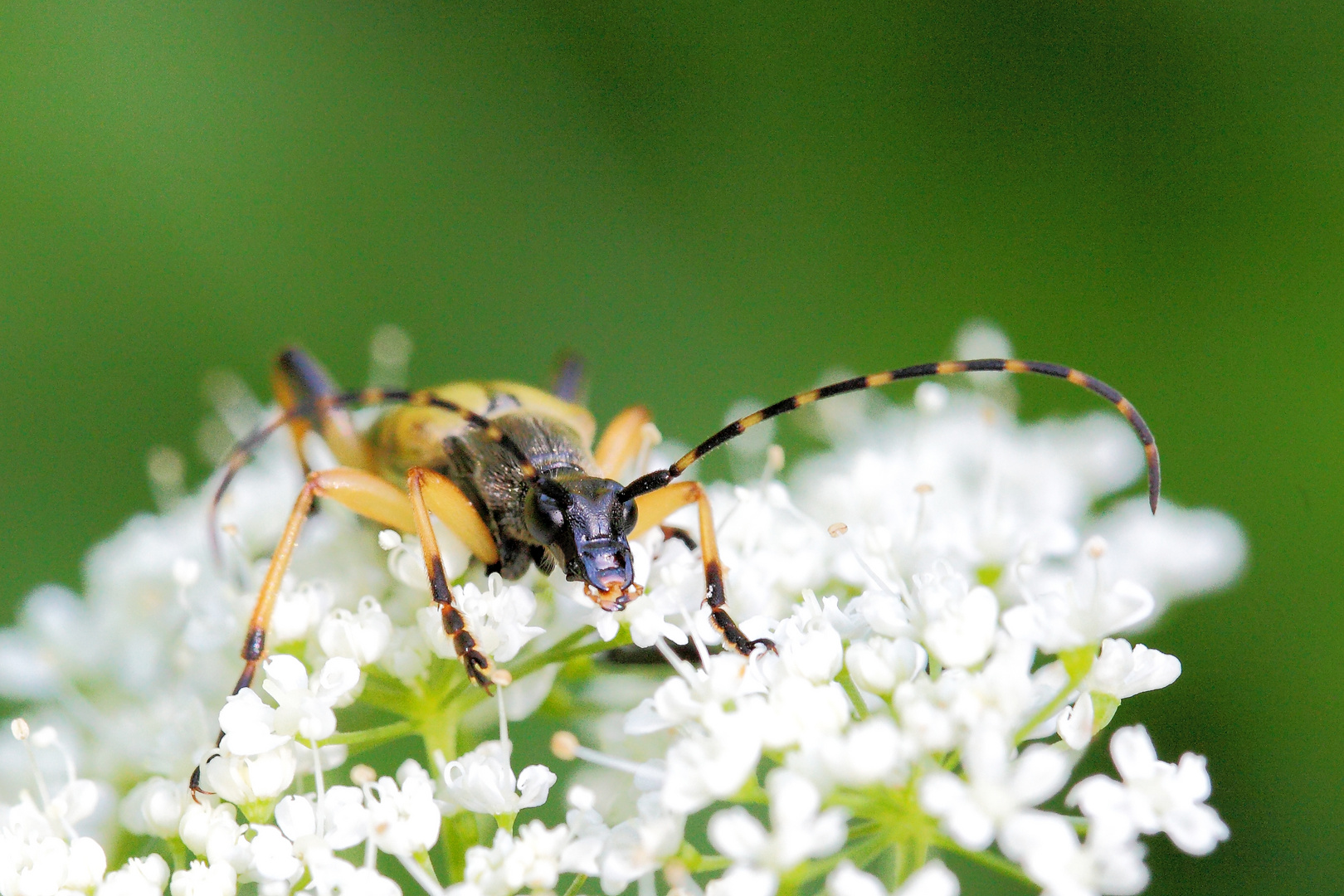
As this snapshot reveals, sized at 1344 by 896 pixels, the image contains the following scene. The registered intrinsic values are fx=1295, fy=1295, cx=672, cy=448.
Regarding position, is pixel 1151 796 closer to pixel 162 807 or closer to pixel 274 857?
pixel 274 857

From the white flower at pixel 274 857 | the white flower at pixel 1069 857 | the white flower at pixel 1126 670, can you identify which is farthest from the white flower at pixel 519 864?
the white flower at pixel 1126 670

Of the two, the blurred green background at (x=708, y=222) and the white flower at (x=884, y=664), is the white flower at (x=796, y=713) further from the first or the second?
the blurred green background at (x=708, y=222)

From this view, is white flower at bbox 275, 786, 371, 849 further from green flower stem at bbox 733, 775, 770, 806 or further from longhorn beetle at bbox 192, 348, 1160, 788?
green flower stem at bbox 733, 775, 770, 806

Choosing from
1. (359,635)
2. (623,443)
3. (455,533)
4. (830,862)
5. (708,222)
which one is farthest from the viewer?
(708,222)

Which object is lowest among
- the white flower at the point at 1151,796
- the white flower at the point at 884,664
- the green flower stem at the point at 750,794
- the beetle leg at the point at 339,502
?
the white flower at the point at 1151,796

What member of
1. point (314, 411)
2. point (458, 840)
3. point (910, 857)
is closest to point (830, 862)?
point (910, 857)

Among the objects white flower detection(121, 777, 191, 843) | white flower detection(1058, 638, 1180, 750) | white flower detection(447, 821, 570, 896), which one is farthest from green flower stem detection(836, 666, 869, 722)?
white flower detection(121, 777, 191, 843)
